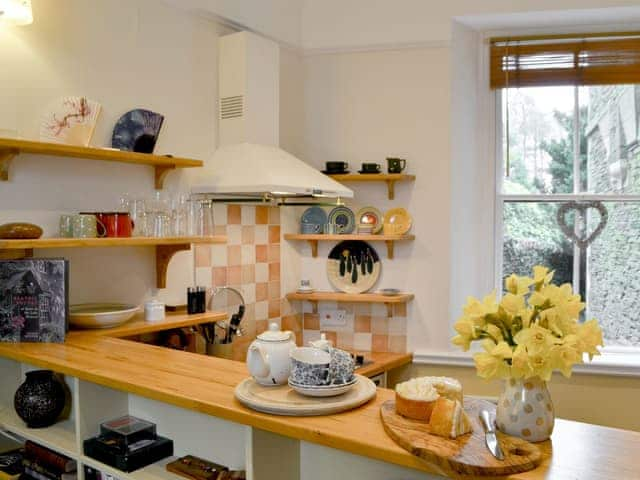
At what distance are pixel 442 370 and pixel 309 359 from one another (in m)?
2.12

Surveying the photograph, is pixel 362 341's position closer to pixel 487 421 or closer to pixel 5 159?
pixel 5 159

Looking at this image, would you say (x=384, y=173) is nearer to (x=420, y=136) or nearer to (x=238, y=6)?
(x=420, y=136)

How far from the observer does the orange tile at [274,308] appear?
11.3 feet

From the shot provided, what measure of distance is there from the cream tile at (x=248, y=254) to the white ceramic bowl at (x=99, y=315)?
0.86 metres

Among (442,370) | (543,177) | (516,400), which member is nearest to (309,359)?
(516,400)

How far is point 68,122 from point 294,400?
1.47 meters

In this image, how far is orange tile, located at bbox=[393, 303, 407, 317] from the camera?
3.44m

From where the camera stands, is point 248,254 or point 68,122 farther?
point 248,254

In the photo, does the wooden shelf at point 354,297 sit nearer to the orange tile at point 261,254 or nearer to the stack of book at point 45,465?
the orange tile at point 261,254

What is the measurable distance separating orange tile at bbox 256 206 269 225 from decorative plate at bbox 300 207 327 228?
0.92ft

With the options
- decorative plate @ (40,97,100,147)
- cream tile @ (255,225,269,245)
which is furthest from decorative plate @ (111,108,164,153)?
cream tile @ (255,225,269,245)

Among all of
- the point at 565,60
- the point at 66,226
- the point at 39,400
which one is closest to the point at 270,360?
the point at 39,400

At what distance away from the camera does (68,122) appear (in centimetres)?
226

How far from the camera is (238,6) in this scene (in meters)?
3.13
